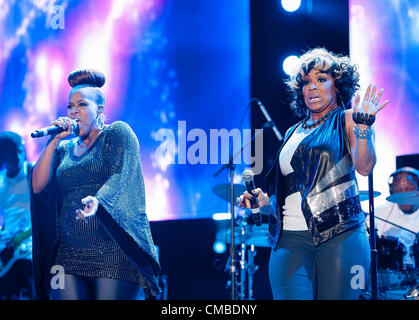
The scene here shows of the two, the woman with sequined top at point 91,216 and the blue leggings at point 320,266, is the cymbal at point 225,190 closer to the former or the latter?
the woman with sequined top at point 91,216

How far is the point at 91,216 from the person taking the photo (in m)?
2.29

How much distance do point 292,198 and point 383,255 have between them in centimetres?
292

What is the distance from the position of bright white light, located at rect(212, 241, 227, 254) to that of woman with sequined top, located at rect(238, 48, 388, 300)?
276cm

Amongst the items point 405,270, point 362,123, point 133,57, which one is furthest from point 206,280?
point 362,123

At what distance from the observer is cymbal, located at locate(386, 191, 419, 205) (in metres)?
4.41

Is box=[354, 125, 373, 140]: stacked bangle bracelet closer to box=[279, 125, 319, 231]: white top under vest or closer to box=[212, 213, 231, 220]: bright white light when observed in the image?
box=[279, 125, 319, 231]: white top under vest

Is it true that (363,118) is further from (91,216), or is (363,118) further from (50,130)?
(50,130)

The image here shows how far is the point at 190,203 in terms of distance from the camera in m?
4.78

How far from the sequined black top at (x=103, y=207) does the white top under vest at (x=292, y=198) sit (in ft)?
2.28

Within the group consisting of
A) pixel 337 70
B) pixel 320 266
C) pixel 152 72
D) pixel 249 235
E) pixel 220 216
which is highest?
pixel 152 72

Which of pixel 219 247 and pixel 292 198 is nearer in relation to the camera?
pixel 292 198

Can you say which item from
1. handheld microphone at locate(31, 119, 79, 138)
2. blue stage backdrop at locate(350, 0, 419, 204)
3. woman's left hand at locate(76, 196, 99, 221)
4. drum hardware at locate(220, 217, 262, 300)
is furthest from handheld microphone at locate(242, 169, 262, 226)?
blue stage backdrop at locate(350, 0, 419, 204)

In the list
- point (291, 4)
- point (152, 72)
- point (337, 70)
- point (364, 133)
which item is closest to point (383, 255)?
point (291, 4)

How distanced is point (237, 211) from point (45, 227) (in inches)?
109
